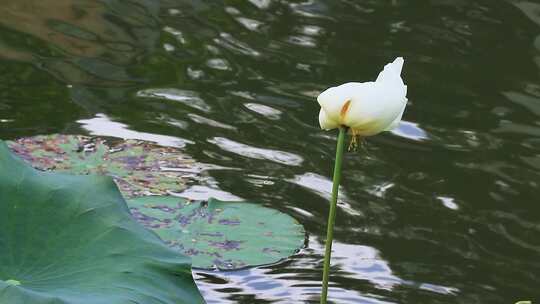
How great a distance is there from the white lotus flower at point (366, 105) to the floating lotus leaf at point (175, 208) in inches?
38.8

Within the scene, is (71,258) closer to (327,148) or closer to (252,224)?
(252,224)

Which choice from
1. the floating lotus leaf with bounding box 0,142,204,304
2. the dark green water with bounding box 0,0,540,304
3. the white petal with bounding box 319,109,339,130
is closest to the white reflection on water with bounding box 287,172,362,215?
the dark green water with bounding box 0,0,540,304

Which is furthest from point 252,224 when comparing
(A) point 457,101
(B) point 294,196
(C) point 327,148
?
(A) point 457,101

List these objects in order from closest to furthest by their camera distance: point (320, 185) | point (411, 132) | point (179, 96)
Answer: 1. point (320, 185)
2. point (411, 132)
3. point (179, 96)

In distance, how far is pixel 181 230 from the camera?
249 cm

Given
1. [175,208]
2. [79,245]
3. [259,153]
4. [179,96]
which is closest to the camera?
[79,245]

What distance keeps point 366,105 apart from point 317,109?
2.02 m

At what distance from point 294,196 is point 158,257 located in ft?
3.77

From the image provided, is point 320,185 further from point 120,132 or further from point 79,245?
point 79,245

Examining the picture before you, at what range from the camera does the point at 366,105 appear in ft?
4.84

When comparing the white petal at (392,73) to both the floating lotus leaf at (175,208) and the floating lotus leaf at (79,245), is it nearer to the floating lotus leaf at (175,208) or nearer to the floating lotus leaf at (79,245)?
the floating lotus leaf at (79,245)

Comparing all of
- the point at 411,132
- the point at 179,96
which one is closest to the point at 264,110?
the point at 179,96

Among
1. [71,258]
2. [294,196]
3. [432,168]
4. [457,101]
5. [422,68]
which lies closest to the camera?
[71,258]

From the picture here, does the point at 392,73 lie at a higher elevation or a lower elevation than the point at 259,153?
higher
